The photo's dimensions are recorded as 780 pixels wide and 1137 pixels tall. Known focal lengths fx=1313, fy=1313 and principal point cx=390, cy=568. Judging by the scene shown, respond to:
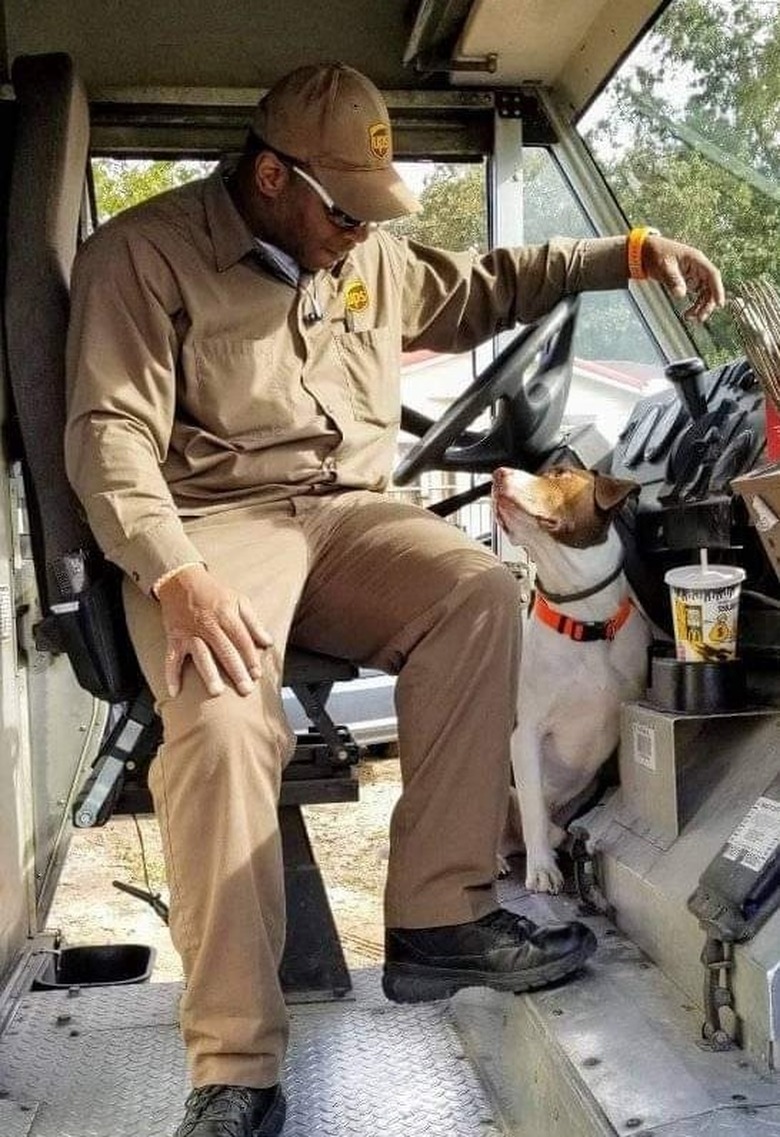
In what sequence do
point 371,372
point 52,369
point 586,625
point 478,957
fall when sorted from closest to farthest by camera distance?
1. point 478,957
2. point 52,369
3. point 371,372
4. point 586,625

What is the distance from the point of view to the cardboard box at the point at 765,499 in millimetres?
1578

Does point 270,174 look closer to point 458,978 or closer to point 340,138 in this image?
point 340,138

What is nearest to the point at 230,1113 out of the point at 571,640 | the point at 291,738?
the point at 291,738

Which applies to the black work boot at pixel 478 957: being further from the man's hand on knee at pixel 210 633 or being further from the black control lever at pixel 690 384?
the black control lever at pixel 690 384

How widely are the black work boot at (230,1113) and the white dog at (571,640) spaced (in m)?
0.92

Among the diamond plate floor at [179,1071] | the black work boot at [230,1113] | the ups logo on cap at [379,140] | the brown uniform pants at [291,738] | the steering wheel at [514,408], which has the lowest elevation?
the diamond plate floor at [179,1071]

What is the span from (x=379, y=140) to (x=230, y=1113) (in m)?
1.44

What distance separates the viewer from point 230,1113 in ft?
5.13

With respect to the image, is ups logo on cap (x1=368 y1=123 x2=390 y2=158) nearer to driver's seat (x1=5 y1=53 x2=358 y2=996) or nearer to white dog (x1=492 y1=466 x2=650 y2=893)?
driver's seat (x1=5 y1=53 x2=358 y2=996)

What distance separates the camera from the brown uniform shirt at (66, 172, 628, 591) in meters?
1.89

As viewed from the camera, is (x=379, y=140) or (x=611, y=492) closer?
(x=379, y=140)

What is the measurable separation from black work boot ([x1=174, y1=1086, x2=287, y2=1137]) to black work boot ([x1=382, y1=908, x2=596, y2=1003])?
0.30m

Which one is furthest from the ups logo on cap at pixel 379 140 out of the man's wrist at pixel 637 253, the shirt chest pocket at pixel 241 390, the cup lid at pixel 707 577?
the cup lid at pixel 707 577

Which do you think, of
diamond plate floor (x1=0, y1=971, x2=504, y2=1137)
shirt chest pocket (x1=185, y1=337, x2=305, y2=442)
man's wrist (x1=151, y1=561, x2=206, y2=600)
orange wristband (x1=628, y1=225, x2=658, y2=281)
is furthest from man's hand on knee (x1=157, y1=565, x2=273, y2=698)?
orange wristband (x1=628, y1=225, x2=658, y2=281)
